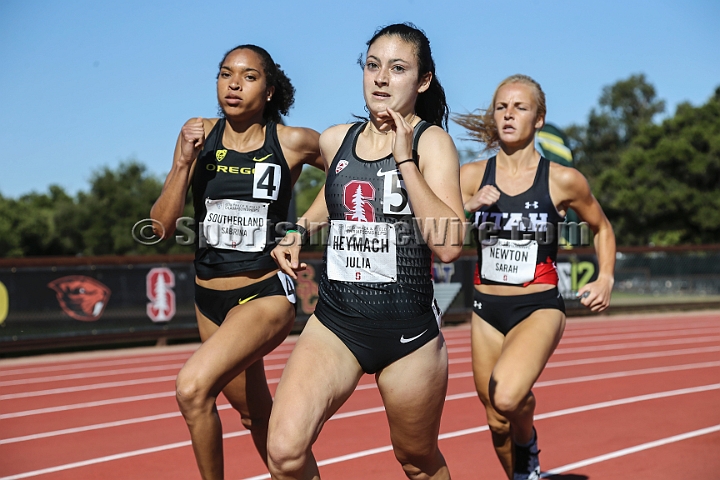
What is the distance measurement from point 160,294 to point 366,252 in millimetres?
11179

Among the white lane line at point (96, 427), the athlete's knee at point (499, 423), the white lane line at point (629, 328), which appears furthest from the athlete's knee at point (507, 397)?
the white lane line at point (629, 328)

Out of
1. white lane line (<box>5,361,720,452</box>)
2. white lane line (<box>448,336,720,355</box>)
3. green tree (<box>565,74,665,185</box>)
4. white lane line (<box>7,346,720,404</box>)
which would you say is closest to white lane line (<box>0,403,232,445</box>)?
white lane line (<box>5,361,720,452</box>)

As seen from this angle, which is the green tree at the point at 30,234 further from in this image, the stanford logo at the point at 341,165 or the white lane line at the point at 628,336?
the stanford logo at the point at 341,165

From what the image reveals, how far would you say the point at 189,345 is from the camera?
561 inches

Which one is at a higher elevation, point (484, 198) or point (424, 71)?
point (424, 71)

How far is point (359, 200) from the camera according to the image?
3.08 metres

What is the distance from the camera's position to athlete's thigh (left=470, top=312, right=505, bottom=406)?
4.46m

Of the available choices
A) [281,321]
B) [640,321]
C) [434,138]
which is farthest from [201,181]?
[640,321]

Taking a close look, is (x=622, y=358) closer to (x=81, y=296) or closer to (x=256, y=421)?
(x=256, y=421)

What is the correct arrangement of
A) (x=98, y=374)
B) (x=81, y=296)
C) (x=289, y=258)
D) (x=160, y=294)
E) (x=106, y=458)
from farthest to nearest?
(x=160, y=294) < (x=81, y=296) < (x=98, y=374) < (x=106, y=458) < (x=289, y=258)

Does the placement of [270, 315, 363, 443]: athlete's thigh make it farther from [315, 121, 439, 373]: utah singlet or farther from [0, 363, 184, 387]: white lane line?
[0, 363, 184, 387]: white lane line

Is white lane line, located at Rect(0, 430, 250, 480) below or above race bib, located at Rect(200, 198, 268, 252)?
below

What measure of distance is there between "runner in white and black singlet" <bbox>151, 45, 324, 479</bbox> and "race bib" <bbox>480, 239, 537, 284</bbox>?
1.26 metres

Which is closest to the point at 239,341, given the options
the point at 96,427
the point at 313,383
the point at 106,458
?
the point at 313,383
